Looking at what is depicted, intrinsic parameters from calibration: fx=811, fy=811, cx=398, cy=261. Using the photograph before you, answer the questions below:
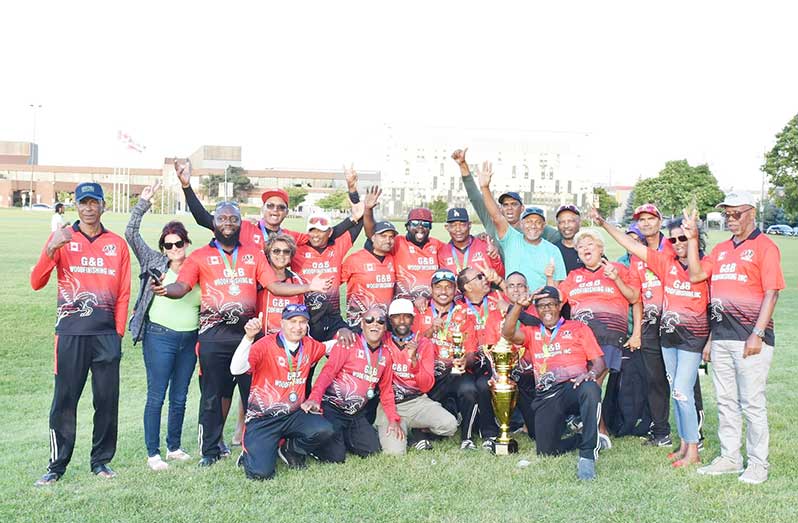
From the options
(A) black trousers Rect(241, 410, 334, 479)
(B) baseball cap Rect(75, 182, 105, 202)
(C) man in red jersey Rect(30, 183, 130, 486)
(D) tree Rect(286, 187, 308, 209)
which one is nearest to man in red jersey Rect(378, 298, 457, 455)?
(A) black trousers Rect(241, 410, 334, 479)

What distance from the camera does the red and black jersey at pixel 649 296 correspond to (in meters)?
7.25

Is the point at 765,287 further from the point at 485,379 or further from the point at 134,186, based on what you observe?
the point at 134,186

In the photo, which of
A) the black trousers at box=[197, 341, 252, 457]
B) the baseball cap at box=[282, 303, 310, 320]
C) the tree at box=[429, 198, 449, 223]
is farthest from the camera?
the tree at box=[429, 198, 449, 223]

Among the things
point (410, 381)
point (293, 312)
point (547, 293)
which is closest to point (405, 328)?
point (410, 381)

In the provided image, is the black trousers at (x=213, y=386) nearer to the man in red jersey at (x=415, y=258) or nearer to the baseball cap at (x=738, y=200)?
the man in red jersey at (x=415, y=258)

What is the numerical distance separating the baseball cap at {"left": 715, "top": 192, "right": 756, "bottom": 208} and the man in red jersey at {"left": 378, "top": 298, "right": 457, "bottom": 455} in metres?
2.75

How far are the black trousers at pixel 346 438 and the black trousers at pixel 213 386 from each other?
82 centimetres

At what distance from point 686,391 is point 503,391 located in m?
1.53

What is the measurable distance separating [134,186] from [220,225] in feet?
397

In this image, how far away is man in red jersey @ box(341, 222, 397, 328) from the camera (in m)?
7.73

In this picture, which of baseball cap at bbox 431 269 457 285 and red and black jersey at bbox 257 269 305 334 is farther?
baseball cap at bbox 431 269 457 285

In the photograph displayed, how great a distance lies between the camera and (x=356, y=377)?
7.10 metres

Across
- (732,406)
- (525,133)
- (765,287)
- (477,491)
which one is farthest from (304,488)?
(525,133)

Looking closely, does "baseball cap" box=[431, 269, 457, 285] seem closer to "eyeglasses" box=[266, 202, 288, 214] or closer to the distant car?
"eyeglasses" box=[266, 202, 288, 214]
